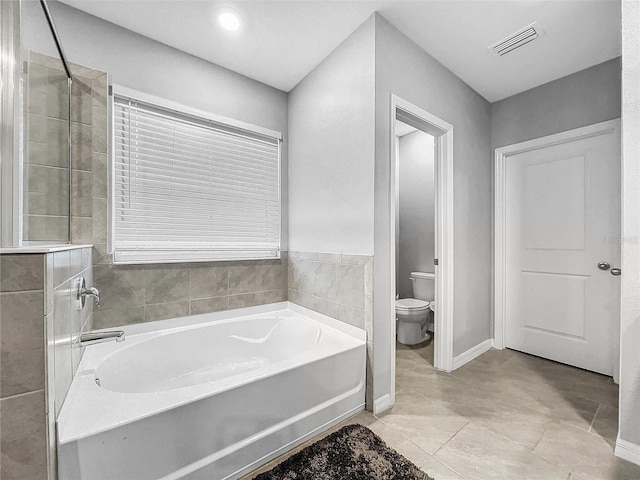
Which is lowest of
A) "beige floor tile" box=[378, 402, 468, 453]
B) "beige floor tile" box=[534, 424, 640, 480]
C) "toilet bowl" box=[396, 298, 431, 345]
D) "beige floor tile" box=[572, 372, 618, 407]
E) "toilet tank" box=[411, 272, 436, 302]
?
"beige floor tile" box=[378, 402, 468, 453]

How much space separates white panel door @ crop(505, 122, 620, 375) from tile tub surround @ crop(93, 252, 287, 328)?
2259 millimetres

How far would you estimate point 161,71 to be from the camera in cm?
209

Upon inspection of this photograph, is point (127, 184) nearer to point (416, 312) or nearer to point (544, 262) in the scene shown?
point (416, 312)

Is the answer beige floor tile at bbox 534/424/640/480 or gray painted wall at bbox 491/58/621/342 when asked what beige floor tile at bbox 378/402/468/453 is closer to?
beige floor tile at bbox 534/424/640/480

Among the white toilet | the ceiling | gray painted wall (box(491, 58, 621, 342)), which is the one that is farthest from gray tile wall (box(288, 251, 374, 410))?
gray painted wall (box(491, 58, 621, 342))

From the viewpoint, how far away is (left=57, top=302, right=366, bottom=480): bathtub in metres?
1.08

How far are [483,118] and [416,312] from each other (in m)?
2.00

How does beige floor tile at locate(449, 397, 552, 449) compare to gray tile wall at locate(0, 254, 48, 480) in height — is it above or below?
below

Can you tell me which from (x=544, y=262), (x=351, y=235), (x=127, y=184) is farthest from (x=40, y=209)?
(x=544, y=262)

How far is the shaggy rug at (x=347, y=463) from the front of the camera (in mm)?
1322

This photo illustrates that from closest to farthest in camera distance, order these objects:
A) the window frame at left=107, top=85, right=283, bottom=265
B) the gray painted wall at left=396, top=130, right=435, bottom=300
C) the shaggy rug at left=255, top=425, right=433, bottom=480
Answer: the shaggy rug at left=255, top=425, right=433, bottom=480
the window frame at left=107, top=85, right=283, bottom=265
the gray painted wall at left=396, top=130, right=435, bottom=300

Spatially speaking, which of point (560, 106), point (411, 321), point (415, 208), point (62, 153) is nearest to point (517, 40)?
point (560, 106)

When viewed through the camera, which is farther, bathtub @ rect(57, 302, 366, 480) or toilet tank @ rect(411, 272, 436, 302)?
toilet tank @ rect(411, 272, 436, 302)

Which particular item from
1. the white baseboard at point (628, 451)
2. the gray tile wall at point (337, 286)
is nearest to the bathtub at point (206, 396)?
the gray tile wall at point (337, 286)
